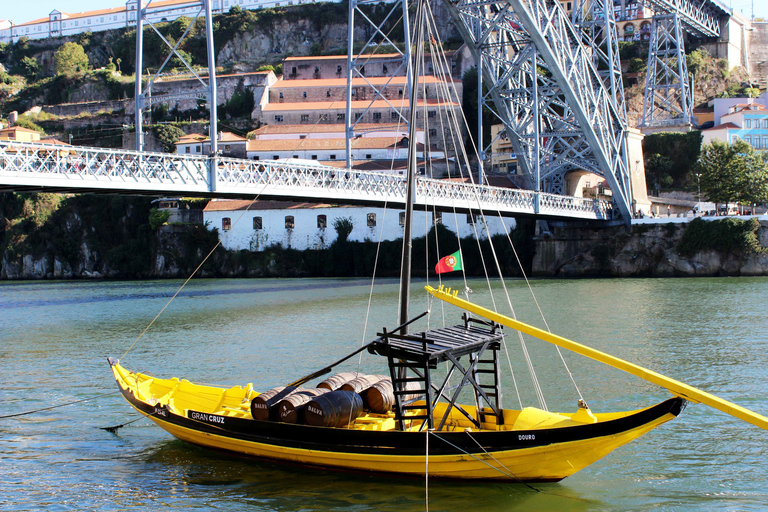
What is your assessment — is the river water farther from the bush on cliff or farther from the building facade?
the building facade

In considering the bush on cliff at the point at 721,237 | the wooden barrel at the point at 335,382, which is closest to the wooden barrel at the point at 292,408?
the wooden barrel at the point at 335,382

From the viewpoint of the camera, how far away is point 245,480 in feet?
39.0

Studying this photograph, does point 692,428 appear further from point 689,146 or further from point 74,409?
point 689,146

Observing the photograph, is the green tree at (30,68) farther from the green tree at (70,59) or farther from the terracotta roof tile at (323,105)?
the terracotta roof tile at (323,105)

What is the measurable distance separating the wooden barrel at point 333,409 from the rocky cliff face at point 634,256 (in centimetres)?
4174

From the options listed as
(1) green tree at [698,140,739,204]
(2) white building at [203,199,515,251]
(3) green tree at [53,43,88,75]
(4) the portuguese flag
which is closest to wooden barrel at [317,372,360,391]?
(4) the portuguese flag

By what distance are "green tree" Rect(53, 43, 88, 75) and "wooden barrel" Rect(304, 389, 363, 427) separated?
109 metres

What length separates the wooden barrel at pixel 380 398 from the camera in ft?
41.6

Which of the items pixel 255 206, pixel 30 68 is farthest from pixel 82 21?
pixel 255 206

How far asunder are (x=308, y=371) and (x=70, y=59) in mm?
106929

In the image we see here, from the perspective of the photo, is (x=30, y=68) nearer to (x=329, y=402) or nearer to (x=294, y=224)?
(x=294, y=224)

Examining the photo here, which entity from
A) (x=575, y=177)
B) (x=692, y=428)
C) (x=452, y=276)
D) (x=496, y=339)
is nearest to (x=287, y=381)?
(x=496, y=339)

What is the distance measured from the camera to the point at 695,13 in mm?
73500

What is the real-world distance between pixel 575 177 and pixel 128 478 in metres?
50.6
